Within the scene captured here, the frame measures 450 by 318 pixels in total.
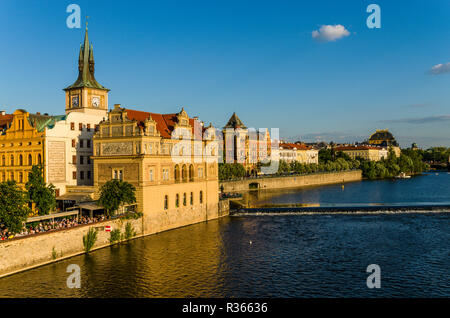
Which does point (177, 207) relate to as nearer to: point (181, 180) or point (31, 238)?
point (181, 180)

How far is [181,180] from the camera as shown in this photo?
56125mm

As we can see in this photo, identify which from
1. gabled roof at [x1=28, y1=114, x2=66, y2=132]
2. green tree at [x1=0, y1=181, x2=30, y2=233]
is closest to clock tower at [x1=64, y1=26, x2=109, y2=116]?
gabled roof at [x1=28, y1=114, x2=66, y2=132]

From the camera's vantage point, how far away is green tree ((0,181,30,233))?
120 ft

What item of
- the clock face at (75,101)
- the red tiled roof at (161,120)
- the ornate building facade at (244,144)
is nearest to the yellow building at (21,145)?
the clock face at (75,101)

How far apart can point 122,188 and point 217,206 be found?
20052mm

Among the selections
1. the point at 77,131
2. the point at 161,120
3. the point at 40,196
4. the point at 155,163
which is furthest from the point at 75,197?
the point at 161,120

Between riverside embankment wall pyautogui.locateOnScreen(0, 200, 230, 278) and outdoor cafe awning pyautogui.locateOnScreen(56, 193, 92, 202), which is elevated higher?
outdoor cafe awning pyautogui.locateOnScreen(56, 193, 92, 202)

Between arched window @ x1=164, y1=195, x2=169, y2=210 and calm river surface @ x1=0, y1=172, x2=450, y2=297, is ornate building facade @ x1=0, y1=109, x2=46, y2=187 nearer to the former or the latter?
arched window @ x1=164, y1=195, x2=169, y2=210

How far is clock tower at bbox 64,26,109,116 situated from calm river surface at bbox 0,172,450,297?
73.7 ft

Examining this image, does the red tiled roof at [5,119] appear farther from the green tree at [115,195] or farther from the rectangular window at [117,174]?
the green tree at [115,195]

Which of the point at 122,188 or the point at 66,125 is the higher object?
the point at 66,125

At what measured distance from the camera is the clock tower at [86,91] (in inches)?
2411

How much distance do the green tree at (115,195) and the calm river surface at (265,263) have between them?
4.37m
